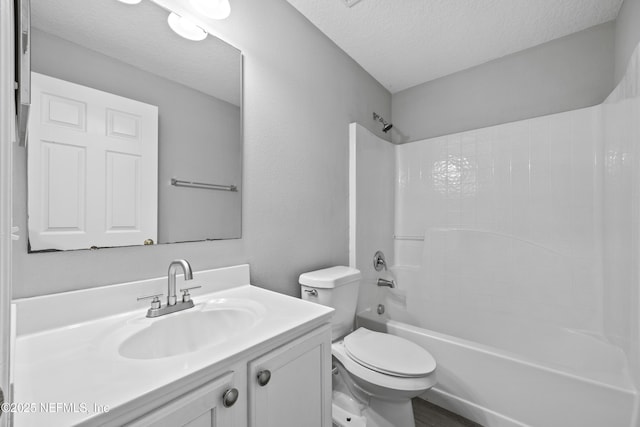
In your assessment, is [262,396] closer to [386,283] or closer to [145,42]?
[145,42]

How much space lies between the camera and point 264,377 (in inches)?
28.9

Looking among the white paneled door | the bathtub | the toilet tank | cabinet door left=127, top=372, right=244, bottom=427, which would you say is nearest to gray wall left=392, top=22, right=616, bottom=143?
the bathtub

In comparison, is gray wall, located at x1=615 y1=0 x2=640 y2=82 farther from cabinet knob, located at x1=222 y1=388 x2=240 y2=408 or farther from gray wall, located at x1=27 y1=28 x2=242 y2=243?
cabinet knob, located at x1=222 y1=388 x2=240 y2=408

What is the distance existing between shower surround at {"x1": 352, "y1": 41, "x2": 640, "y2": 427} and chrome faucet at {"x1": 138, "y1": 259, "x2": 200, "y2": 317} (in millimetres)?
1228

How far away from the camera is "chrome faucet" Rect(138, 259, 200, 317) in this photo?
0.90m

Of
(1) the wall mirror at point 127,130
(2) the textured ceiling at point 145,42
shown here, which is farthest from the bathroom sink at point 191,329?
(2) the textured ceiling at point 145,42

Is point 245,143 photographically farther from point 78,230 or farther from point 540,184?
Answer: point 540,184

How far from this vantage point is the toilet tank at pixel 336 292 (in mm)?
1453

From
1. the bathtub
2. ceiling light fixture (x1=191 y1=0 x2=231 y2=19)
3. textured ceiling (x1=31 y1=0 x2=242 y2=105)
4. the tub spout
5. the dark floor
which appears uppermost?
ceiling light fixture (x1=191 y1=0 x2=231 y2=19)

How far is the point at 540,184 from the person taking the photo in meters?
1.91

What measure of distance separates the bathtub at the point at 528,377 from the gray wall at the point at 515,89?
1545 mm

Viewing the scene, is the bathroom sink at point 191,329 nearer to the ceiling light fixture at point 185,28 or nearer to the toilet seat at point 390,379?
the toilet seat at point 390,379

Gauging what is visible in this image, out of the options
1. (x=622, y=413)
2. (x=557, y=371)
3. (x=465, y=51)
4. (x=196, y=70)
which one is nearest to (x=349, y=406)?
(x=557, y=371)

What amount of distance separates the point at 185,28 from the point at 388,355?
5.64 feet
